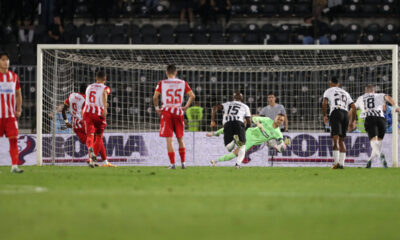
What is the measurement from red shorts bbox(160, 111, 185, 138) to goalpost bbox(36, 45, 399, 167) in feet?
11.3

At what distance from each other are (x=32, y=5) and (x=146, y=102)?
26.2ft

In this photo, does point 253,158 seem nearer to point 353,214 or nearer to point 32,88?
point 32,88

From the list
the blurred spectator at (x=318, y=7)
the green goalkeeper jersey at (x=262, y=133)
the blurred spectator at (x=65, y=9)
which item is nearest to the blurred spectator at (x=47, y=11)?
the blurred spectator at (x=65, y=9)

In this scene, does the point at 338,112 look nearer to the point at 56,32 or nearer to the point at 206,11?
the point at 206,11

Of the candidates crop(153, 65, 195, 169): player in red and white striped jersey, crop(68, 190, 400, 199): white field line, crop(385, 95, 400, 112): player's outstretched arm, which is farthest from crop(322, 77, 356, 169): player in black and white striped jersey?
crop(68, 190, 400, 199): white field line

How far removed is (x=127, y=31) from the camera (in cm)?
2525

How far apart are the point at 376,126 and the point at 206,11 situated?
1059 centimetres

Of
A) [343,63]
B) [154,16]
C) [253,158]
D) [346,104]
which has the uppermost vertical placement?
[154,16]

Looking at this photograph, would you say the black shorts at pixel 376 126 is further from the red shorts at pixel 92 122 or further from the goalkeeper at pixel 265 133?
the red shorts at pixel 92 122

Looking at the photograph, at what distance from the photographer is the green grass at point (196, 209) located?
17.8ft

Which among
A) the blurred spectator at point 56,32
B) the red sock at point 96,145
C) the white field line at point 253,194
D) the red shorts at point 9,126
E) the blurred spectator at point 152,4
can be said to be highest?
the blurred spectator at point 152,4

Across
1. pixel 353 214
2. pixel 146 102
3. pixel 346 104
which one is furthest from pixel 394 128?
pixel 353 214

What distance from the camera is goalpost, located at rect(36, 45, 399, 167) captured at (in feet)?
59.2

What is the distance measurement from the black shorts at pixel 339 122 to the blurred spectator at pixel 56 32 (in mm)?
11441
